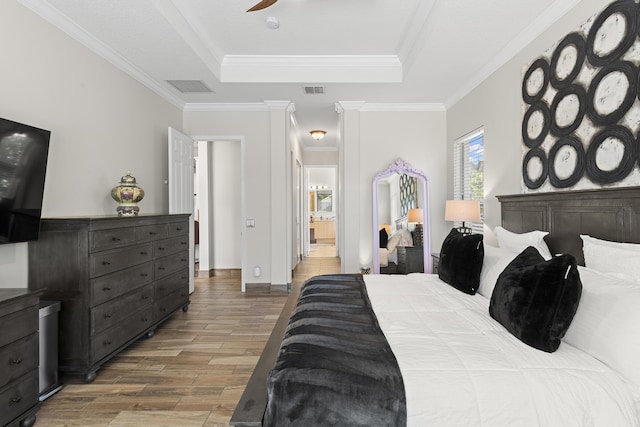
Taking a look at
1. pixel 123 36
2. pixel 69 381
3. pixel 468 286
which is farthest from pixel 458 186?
pixel 69 381

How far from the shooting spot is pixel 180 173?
4523mm

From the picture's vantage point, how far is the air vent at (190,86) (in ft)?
13.4

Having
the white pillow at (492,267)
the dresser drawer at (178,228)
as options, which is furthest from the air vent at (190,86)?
the white pillow at (492,267)

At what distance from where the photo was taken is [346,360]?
1.31 m

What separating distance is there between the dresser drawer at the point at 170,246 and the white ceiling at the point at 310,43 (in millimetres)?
1866

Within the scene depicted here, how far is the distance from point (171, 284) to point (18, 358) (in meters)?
1.76

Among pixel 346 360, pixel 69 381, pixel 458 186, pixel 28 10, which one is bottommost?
pixel 69 381

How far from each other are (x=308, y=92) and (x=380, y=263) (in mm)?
2541

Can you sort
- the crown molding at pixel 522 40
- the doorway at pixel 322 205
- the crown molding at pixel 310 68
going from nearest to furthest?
the crown molding at pixel 522 40 < the crown molding at pixel 310 68 < the doorway at pixel 322 205

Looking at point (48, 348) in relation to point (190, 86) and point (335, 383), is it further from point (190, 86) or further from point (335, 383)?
point (190, 86)

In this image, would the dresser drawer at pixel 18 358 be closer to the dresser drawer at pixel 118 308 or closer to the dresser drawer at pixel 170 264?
the dresser drawer at pixel 118 308

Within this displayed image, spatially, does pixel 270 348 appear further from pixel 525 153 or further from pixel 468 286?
pixel 525 153

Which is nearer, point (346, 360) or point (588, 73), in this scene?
point (346, 360)

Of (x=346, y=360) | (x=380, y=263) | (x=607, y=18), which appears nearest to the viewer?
(x=346, y=360)
